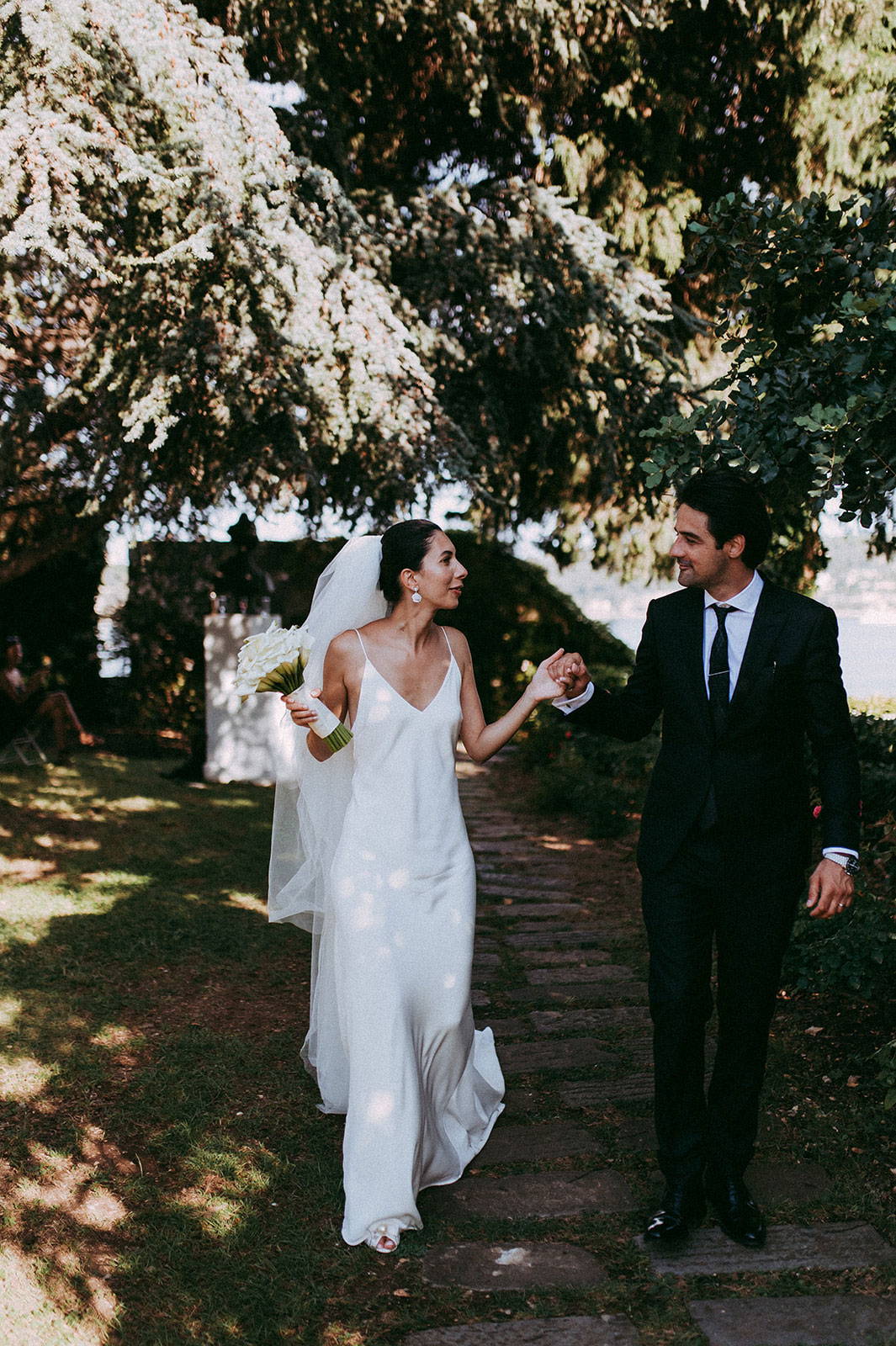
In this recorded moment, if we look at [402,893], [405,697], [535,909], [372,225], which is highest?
[372,225]

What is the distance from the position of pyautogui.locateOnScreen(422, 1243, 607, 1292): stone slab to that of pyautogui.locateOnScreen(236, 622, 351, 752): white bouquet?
151cm

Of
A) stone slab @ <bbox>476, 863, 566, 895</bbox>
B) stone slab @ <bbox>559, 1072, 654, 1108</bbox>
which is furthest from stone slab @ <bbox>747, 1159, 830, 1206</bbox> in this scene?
stone slab @ <bbox>476, 863, 566, 895</bbox>

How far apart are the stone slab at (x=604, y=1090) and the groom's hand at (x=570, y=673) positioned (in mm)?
1600

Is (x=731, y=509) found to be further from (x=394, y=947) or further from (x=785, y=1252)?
(x=785, y=1252)

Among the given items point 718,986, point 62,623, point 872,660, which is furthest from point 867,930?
point 62,623

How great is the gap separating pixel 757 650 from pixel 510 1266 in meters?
1.82

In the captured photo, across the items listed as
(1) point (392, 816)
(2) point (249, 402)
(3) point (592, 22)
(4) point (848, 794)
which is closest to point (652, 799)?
(4) point (848, 794)

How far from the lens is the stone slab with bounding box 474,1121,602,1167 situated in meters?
3.42

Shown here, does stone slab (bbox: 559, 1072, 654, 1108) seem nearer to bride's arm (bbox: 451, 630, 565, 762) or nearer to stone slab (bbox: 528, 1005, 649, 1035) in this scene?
stone slab (bbox: 528, 1005, 649, 1035)

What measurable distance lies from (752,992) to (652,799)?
611mm

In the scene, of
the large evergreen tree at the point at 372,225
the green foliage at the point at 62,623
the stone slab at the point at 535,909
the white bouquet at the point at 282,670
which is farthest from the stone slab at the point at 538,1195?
the green foliage at the point at 62,623

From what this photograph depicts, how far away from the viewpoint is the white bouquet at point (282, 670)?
3311 mm

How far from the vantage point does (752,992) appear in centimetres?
296

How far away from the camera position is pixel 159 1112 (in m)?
3.68
